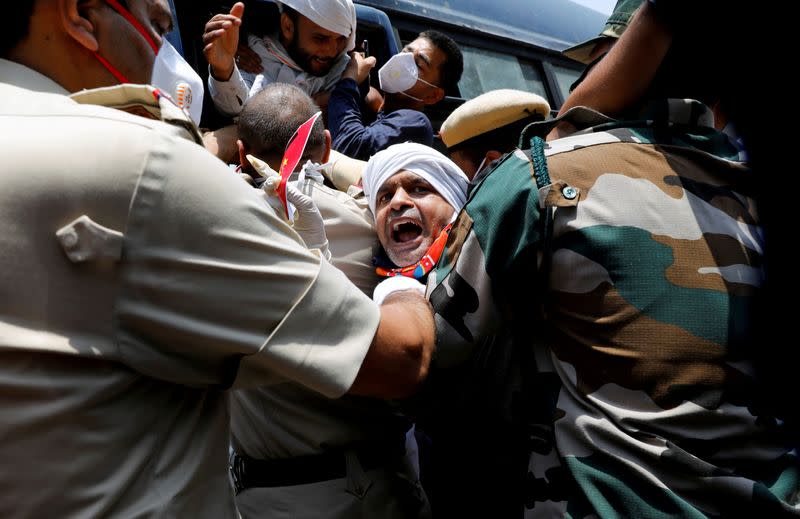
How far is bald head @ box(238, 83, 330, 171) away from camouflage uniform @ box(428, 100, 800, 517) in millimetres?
993

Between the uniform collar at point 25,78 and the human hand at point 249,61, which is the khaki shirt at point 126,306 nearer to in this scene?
the uniform collar at point 25,78

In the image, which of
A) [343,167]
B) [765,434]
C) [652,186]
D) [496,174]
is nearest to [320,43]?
[343,167]

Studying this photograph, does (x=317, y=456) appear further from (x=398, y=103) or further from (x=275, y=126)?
(x=398, y=103)

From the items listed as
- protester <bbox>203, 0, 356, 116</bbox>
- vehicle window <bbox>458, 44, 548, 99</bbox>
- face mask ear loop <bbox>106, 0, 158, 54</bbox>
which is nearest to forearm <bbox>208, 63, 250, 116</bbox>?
protester <bbox>203, 0, 356, 116</bbox>

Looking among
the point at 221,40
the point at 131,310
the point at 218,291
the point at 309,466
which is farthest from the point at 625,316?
the point at 221,40

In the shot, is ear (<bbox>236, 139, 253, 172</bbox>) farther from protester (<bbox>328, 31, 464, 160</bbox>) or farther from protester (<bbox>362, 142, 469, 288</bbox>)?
protester (<bbox>328, 31, 464, 160</bbox>)

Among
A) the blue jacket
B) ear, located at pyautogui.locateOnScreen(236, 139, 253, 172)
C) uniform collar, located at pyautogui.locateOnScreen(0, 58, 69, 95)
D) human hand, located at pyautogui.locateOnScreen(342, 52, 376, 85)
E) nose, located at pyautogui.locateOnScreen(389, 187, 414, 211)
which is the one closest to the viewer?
uniform collar, located at pyautogui.locateOnScreen(0, 58, 69, 95)

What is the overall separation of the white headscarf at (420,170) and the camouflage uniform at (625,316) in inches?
32.3

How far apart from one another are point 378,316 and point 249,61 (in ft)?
8.73

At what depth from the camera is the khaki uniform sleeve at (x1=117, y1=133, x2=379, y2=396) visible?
866 millimetres

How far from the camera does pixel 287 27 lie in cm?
310

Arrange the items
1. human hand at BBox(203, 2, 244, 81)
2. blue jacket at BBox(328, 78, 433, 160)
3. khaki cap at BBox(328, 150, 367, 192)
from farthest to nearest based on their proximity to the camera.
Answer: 1. blue jacket at BBox(328, 78, 433, 160)
2. human hand at BBox(203, 2, 244, 81)
3. khaki cap at BBox(328, 150, 367, 192)

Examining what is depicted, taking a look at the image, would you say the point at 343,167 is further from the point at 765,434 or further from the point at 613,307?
the point at 765,434

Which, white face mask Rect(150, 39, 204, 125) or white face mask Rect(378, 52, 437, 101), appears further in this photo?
white face mask Rect(378, 52, 437, 101)
